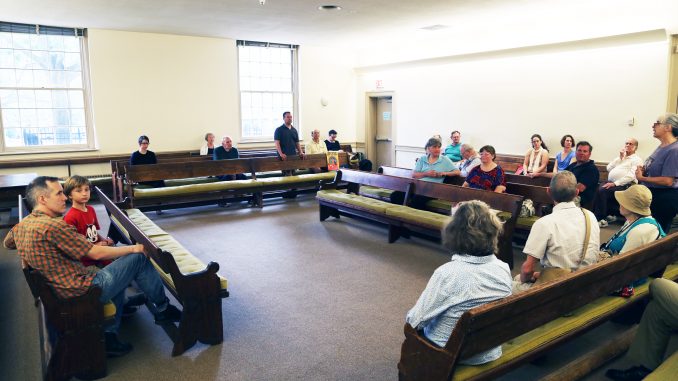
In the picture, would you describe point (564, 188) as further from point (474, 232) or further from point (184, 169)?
point (184, 169)

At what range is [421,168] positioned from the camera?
5.65 metres

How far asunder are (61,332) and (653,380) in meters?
2.79

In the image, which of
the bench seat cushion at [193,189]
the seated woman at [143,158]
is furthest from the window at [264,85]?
the bench seat cushion at [193,189]

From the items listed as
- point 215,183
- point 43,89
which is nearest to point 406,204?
point 215,183

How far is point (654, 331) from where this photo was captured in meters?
2.49

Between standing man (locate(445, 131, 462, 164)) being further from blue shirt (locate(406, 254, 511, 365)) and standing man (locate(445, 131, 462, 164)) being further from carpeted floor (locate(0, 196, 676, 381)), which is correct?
blue shirt (locate(406, 254, 511, 365))

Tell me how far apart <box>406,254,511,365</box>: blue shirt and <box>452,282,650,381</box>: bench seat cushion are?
0.20 feet

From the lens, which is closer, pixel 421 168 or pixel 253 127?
pixel 421 168

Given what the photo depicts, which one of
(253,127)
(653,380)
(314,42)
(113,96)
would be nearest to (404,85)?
(314,42)

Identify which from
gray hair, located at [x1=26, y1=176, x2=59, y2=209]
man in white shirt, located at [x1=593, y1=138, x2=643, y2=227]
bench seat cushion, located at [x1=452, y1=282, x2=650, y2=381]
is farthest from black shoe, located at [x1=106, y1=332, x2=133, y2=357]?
man in white shirt, located at [x1=593, y1=138, x2=643, y2=227]

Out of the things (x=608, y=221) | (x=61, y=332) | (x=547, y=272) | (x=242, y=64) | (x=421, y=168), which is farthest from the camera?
(x=242, y=64)

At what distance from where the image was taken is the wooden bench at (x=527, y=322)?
6.07ft

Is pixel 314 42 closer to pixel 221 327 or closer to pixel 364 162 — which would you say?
pixel 364 162

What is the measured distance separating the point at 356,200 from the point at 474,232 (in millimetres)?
3720
